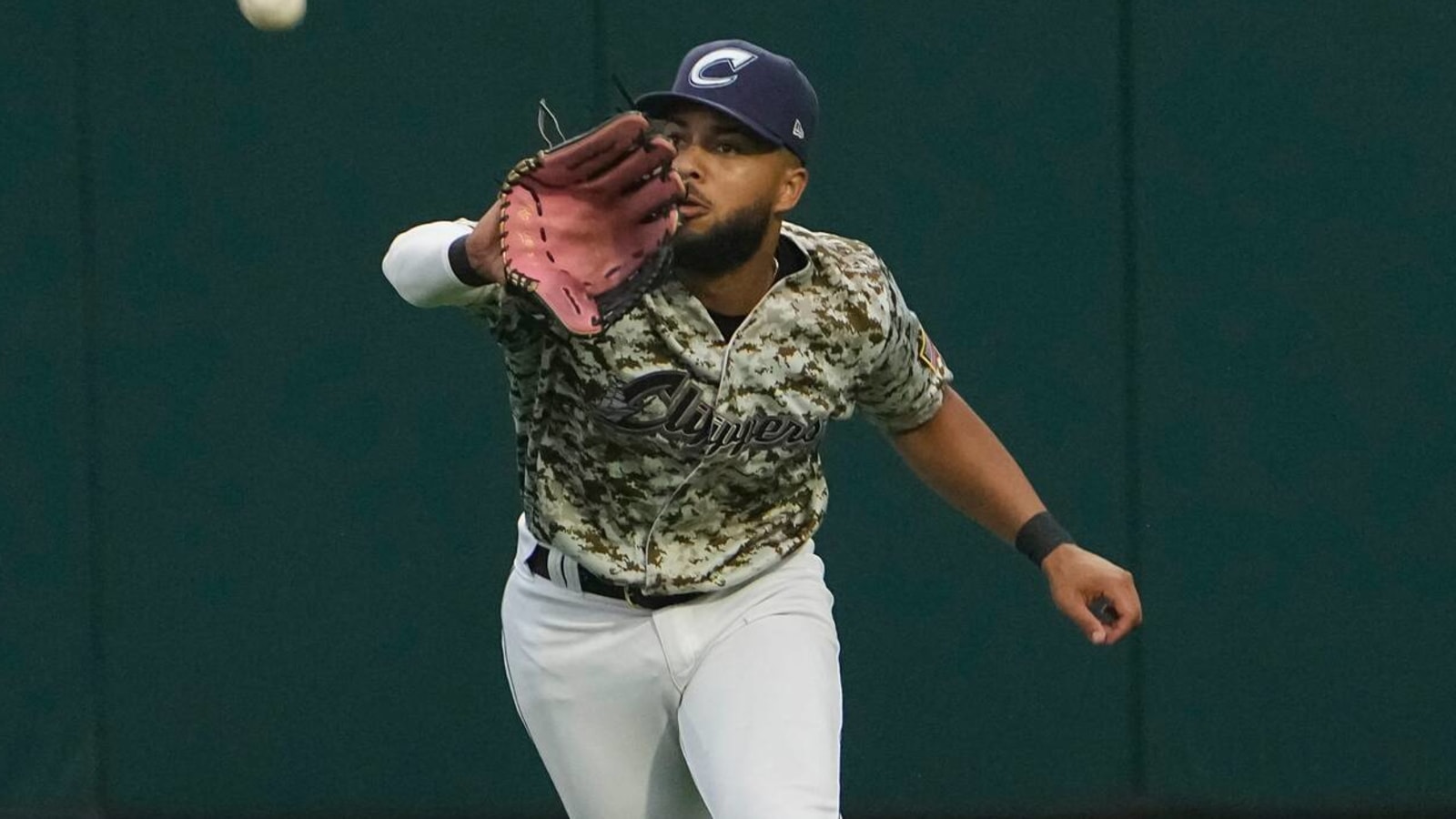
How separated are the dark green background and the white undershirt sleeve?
223 centimetres

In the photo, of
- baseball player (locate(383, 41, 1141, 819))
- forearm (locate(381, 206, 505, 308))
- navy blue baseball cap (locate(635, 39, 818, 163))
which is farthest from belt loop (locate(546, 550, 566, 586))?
navy blue baseball cap (locate(635, 39, 818, 163))

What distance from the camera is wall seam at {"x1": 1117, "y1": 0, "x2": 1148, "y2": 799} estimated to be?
5.67 metres

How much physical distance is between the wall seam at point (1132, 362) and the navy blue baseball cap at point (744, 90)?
2.06 meters

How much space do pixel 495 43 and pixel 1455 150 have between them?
2.42m

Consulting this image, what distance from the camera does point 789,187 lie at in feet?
12.8

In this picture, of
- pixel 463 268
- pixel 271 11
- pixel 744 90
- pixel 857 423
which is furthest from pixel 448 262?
pixel 857 423

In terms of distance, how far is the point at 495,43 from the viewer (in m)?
5.73

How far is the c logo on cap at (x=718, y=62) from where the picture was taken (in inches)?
147

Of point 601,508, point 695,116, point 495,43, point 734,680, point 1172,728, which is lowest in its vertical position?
point 1172,728

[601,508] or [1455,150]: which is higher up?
[1455,150]

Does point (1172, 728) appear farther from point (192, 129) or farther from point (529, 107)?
point (192, 129)

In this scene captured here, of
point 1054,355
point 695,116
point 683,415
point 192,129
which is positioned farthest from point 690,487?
point 192,129

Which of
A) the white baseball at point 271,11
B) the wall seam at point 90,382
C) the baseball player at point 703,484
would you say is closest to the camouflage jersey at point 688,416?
the baseball player at point 703,484

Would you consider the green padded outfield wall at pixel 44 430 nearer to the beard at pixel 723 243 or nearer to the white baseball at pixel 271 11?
the white baseball at pixel 271 11
